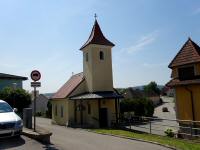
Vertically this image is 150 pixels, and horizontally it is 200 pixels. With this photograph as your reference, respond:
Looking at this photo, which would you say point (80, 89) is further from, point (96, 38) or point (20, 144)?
point (20, 144)

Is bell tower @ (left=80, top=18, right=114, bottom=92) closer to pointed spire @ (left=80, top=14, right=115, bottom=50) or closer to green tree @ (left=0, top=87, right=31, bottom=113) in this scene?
pointed spire @ (left=80, top=14, right=115, bottom=50)

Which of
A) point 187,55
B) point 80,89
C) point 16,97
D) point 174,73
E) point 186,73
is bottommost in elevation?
point 16,97

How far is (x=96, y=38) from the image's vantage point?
1395 inches

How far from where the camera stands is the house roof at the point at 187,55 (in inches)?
973

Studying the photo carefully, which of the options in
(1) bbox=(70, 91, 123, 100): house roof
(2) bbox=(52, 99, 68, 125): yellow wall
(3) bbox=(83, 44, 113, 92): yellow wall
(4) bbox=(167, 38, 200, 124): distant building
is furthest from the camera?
(2) bbox=(52, 99, 68, 125): yellow wall

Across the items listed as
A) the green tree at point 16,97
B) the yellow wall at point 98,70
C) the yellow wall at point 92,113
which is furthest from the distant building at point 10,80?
the yellow wall at point 98,70

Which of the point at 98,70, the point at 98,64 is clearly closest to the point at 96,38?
the point at 98,64

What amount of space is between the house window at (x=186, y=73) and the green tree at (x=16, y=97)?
1436 centimetres

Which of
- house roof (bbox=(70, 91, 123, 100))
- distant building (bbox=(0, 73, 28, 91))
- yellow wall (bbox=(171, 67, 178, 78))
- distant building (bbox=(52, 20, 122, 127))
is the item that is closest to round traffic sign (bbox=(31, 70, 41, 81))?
yellow wall (bbox=(171, 67, 178, 78))

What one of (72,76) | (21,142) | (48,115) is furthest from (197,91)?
(48,115)

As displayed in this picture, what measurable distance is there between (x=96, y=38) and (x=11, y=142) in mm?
24647

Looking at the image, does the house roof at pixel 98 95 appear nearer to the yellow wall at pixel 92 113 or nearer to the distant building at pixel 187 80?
the yellow wall at pixel 92 113

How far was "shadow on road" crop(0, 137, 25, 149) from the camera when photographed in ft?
37.6

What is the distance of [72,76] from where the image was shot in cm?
4281
